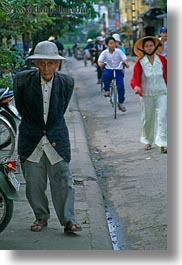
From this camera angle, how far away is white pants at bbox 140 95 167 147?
28.8 feet

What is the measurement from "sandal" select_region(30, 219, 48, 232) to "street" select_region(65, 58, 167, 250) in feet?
2.10

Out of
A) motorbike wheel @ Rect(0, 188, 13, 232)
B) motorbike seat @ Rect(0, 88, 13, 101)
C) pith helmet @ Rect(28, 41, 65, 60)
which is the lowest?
motorbike wheel @ Rect(0, 188, 13, 232)

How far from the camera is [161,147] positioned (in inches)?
349

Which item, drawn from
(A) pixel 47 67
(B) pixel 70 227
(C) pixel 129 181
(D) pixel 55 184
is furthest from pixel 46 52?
(C) pixel 129 181

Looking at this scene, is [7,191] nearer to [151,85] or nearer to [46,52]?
[46,52]

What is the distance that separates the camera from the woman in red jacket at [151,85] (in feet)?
27.8

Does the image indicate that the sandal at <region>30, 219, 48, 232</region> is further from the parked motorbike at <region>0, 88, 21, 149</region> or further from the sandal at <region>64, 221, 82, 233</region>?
the parked motorbike at <region>0, 88, 21, 149</region>

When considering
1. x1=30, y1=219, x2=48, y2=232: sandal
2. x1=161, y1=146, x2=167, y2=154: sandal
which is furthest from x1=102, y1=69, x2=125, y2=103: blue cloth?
x1=30, y1=219, x2=48, y2=232: sandal

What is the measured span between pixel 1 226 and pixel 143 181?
2.62 metres

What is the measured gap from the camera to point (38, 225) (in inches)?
215

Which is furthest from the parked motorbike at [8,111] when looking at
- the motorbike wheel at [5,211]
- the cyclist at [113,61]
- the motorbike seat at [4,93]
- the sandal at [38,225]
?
the cyclist at [113,61]

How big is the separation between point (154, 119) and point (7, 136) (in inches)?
77.8

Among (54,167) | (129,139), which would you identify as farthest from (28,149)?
(129,139)

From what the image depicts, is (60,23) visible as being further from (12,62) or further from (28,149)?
(28,149)
